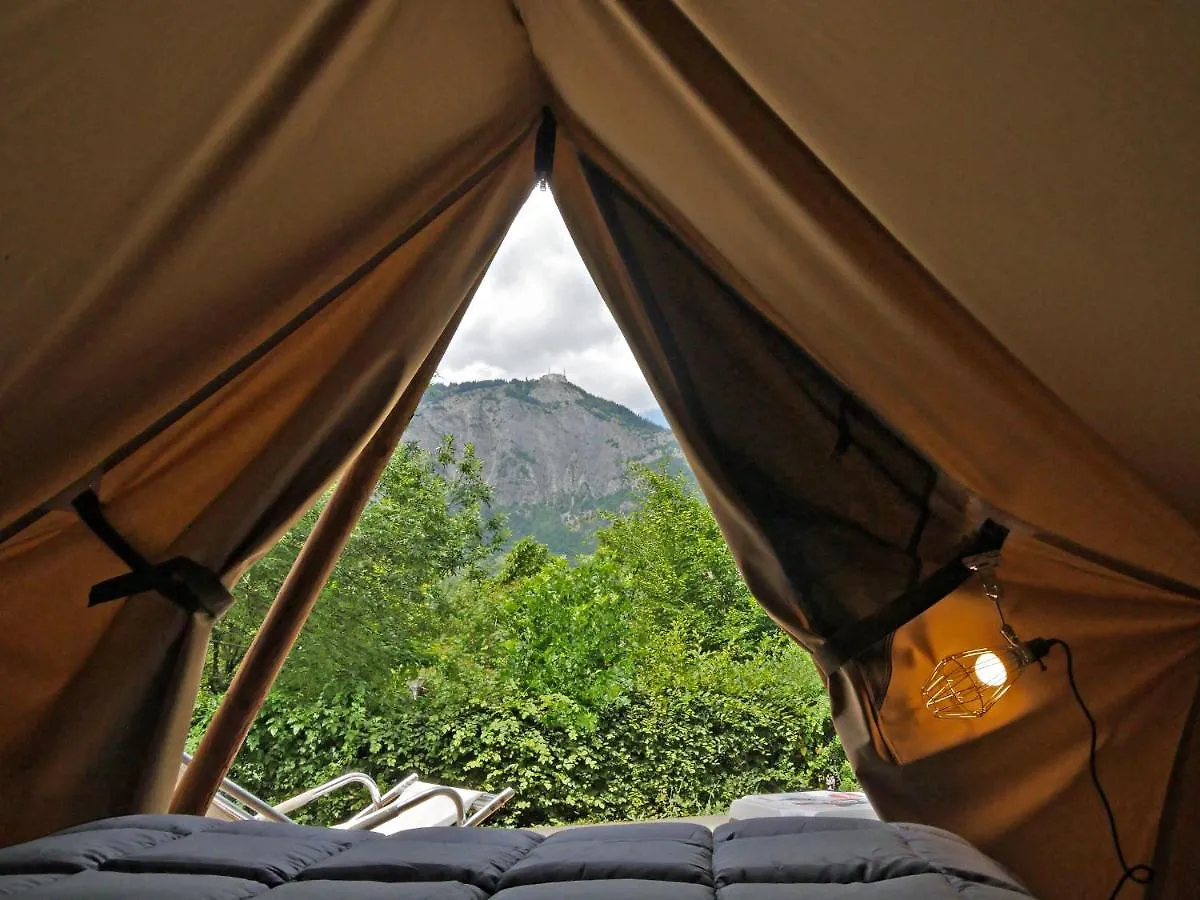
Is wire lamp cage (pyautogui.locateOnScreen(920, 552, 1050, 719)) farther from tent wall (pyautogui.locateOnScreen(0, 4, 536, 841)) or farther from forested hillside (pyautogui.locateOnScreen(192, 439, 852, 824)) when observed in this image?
forested hillside (pyautogui.locateOnScreen(192, 439, 852, 824))

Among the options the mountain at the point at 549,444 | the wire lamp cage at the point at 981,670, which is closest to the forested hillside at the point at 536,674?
the mountain at the point at 549,444

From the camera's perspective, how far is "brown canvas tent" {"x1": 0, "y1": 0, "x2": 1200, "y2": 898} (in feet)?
3.49

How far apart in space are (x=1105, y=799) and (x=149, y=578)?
1906 mm

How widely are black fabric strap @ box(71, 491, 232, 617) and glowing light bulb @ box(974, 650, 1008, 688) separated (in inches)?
60.8

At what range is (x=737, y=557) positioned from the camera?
1928 mm

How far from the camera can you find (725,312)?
1.96 m

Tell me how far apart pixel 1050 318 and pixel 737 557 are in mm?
883

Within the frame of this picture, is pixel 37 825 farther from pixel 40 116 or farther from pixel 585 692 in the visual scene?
pixel 585 692

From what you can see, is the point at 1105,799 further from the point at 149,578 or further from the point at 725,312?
the point at 149,578

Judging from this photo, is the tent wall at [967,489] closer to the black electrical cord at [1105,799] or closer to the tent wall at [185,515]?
the black electrical cord at [1105,799]

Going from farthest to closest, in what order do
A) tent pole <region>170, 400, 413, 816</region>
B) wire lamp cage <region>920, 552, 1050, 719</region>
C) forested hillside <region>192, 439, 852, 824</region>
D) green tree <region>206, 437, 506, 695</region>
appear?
green tree <region>206, 437, 506, 695</region>
forested hillside <region>192, 439, 852, 824</region>
tent pole <region>170, 400, 413, 816</region>
wire lamp cage <region>920, 552, 1050, 719</region>

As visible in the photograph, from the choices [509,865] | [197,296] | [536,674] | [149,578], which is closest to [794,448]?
[509,865]

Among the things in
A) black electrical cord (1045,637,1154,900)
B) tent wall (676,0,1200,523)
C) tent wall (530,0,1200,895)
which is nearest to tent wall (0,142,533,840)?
tent wall (530,0,1200,895)

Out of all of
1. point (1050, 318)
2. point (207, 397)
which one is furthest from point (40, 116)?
point (1050, 318)
